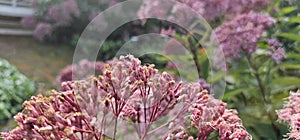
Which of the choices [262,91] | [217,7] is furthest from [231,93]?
[217,7]

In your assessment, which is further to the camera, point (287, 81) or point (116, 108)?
point (287, 81)

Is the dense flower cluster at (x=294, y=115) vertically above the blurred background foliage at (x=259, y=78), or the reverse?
the blurred background foliage at (x=259, y=78)

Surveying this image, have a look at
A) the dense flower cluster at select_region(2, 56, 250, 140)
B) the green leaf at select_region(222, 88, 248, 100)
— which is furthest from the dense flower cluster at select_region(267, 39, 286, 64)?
the dense flower cluster at select_region(2, 56, 250, 140)

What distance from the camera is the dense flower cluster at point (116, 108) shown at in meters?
0.53

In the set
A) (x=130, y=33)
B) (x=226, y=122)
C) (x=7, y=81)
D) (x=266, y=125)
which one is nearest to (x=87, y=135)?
(x=226, y=122)

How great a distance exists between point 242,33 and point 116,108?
687 millimetres

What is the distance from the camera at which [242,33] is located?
1.16 meters

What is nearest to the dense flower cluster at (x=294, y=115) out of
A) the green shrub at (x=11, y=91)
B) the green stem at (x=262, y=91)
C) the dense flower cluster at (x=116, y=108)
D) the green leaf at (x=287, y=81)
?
the dense flower cluster at (x=116, y=108)

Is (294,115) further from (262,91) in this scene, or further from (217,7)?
(217,7)

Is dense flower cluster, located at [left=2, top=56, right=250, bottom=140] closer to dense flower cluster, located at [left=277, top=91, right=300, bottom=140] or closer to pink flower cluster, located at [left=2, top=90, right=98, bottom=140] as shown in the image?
pink flower cluster, located at [left=2, top=90, right=98, bottom=140]

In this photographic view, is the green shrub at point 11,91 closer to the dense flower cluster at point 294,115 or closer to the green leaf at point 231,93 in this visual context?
the green leaf at point 231,93

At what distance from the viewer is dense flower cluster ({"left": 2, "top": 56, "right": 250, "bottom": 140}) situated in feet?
1.73

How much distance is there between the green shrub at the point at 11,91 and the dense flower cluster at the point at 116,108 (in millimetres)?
1407

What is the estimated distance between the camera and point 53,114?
1.73 feet
